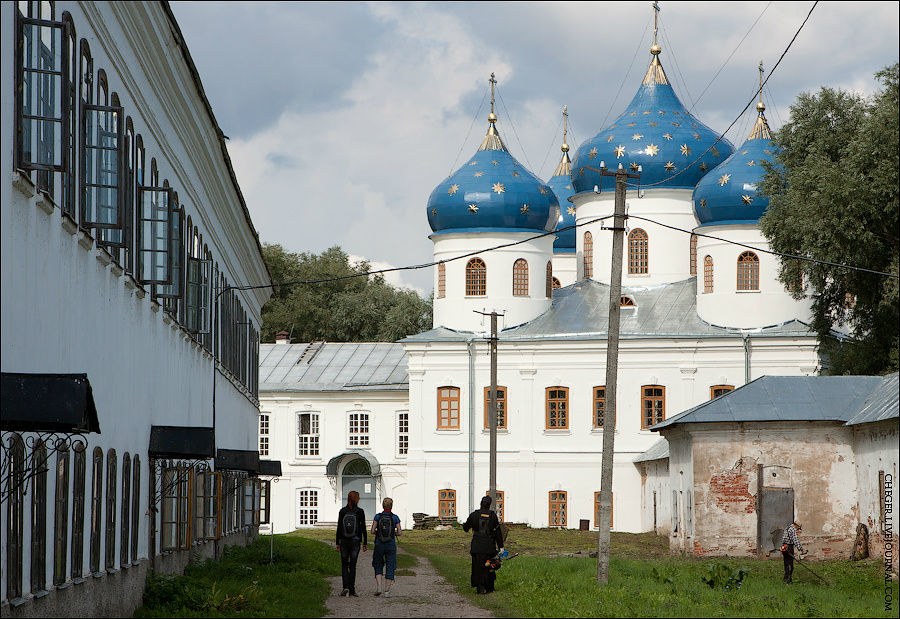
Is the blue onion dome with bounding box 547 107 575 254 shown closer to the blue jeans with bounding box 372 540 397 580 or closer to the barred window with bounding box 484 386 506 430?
the barred window with bounding box 484 386 506 430

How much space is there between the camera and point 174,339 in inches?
762

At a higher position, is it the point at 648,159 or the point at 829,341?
the point at 648,159

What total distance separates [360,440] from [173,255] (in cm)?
3612

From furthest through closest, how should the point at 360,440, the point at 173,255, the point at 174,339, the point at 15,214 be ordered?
the point at 360,440 < the point at 174,339 < the point at 173,255 < the point at 15,214

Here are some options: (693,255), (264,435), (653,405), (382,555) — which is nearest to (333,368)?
(264,435)

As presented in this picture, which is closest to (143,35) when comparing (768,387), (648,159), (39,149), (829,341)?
(39,149)

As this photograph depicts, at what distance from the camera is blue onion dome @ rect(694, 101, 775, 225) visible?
4506cm

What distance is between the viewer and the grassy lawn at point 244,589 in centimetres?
1551

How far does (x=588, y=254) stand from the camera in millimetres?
51500

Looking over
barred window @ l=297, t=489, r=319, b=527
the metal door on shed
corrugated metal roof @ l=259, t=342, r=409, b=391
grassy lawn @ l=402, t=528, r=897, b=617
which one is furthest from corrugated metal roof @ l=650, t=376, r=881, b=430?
barred window @ l=297, t=489, r=319, b=527

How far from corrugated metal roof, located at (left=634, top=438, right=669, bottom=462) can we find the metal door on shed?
40.7 ft

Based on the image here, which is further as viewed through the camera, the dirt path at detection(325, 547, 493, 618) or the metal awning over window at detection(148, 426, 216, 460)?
the metal awning over window at detection(148, 426, 216, 460)

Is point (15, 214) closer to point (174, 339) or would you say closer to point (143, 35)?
point (143, 35)

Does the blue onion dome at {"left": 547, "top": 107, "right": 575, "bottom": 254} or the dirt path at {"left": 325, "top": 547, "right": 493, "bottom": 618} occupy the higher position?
the blue onion dome at {"left": 547, "top": 107, "right": 575, "bottom": 254}
